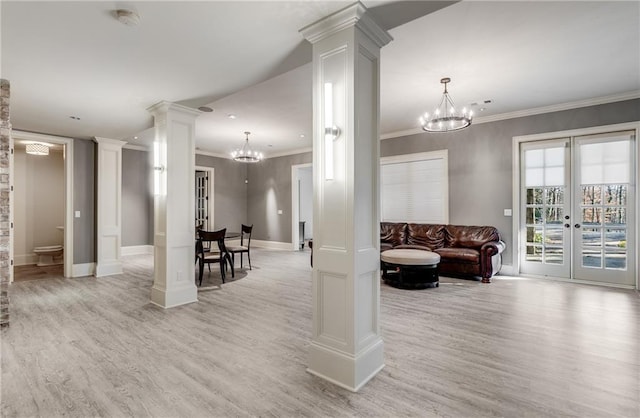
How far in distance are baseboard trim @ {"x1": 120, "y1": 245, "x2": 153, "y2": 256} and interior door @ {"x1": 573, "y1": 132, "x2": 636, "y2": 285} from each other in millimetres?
9575

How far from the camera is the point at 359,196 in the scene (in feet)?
7.30

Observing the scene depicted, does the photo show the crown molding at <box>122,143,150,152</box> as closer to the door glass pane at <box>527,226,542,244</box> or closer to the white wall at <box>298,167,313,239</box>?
the white wall at <box>298,167,313,239</box>

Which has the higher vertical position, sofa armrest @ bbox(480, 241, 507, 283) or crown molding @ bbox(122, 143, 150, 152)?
crown molding @ bbox(122, 143, 150, 152)

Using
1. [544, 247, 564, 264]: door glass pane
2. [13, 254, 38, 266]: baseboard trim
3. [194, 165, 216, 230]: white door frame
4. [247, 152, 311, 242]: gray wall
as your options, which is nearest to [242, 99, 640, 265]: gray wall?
[544, 247, 564, 264]: door glass pane

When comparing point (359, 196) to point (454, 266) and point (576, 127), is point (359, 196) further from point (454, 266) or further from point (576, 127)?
point (576, 127)

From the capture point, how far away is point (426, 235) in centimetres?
629

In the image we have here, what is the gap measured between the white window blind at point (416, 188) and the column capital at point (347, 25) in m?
4.49

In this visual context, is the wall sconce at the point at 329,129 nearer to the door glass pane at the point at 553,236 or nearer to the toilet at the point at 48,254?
the door glass pane at the point at 553,236

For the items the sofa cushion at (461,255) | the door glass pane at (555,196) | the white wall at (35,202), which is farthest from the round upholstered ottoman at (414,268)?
the white wall at (35,202)

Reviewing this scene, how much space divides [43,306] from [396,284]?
4.98m

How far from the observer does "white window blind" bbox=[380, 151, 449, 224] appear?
6.46 metres

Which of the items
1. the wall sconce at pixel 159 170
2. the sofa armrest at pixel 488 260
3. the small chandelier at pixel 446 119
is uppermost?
the small chandelier at pixel 446 119

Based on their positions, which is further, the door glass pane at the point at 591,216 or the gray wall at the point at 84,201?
the gray wall at the point at 84,201

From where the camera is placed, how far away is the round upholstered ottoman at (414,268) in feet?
15.6
